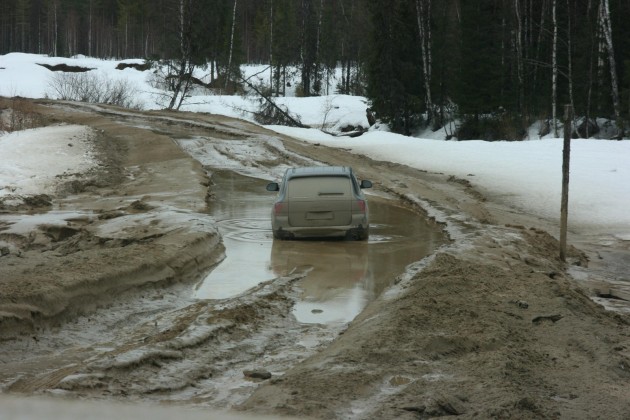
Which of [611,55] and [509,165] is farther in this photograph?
[611,55]

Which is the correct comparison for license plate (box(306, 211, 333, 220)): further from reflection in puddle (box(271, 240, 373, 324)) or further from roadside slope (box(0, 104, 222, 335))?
roadside slope (box(0, 104, 222, 335))

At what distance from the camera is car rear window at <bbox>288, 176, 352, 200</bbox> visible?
15.6 metres

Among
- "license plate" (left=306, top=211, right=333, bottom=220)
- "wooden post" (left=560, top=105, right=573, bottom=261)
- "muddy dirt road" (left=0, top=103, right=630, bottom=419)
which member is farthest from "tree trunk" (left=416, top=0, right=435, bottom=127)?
"wooden post" (left=560, top=105, right=573, bottom=261)

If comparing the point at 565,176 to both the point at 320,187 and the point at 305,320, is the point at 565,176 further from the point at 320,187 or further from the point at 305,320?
the point at 305,320

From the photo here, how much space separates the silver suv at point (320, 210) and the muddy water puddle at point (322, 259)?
0.81ft

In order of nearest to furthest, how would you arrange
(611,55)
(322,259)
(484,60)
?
1. (322,259)
2. (611,55)
3. (484,60)

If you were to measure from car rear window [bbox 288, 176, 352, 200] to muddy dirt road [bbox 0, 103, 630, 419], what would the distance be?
3.44ft

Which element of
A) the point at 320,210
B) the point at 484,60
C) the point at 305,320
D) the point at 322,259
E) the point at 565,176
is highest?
the point at 484,60

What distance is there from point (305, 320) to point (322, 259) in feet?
14.6

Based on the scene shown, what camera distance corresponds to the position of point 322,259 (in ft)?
45.2

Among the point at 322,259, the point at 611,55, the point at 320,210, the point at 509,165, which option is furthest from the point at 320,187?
the point at 611,55

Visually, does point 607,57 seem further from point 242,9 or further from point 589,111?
point 242,9

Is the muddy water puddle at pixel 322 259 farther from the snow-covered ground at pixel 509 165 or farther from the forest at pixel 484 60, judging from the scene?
the forest at pixel 484 60

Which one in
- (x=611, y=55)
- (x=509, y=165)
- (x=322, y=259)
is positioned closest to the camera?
(x=322, y=259)
